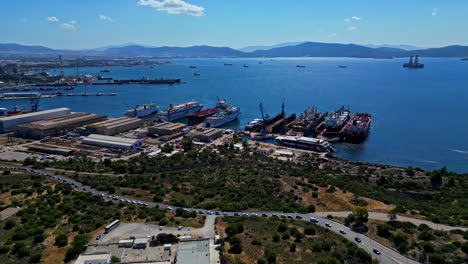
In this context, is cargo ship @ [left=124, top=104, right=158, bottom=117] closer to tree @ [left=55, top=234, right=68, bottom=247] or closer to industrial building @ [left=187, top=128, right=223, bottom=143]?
industrial building @ [left=187, top=128, right=223, bottom=143]

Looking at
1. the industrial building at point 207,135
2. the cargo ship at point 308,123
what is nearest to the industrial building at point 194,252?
the industrial building at point 207,135

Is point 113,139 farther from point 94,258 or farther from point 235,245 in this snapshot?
point 235,245

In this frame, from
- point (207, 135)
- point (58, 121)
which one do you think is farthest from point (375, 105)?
point (58, 121)

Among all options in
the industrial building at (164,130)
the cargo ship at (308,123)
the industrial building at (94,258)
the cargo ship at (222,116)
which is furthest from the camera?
the cargo ship at (222,116)

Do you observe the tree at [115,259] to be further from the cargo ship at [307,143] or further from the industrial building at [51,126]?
the industrial building at [51,126]

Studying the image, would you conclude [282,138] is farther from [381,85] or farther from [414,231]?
[381,85]

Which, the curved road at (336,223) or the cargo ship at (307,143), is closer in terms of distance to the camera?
the curved road at (336,223)

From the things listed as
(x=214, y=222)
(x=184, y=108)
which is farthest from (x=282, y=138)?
(x=214, y=222)
